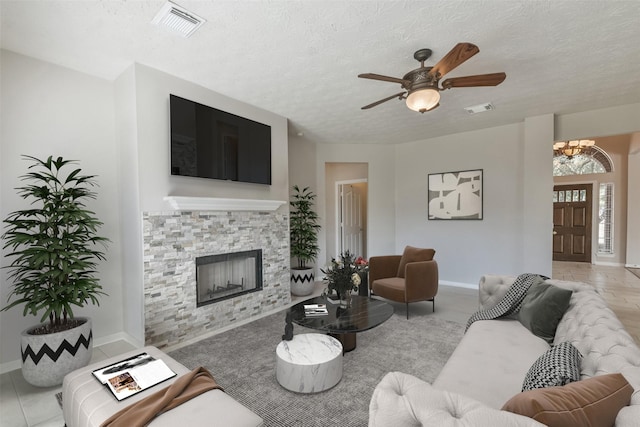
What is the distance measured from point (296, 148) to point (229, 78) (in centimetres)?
246

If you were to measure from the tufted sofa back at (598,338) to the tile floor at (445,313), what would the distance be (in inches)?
65.8

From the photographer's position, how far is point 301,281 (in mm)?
4887

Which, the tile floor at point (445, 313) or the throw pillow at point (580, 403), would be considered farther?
the tile floor at point (445, 313)

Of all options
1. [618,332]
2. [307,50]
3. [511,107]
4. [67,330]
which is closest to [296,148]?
[307,50]

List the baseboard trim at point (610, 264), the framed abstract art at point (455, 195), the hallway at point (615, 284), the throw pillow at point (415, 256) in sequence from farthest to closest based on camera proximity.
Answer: the baseboard trim at point (610, 264) < the framed abstract art at point (455, 195) < the throw pillow at point (415, 256) < the hallway at point (615, 284)

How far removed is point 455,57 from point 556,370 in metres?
1.93

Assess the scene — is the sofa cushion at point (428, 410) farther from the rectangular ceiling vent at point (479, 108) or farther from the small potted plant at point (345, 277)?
the rectangular ceiling vent at point (479, 108)

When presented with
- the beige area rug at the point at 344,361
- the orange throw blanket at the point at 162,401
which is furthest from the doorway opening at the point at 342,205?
the orange throw blanket at the point at 162,401

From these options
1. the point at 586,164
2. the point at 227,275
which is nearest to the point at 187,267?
the point at 227,275

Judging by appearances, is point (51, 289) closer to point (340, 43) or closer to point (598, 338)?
point (340, 43)

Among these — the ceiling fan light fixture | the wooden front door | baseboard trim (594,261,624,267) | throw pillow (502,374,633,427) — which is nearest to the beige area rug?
throw pillow (502,374,633,427)

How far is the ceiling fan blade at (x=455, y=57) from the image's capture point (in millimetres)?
1956

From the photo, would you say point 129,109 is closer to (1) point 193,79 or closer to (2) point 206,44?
(1) point 193,79

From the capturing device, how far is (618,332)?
4.81 feet
